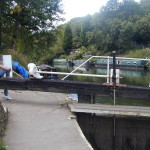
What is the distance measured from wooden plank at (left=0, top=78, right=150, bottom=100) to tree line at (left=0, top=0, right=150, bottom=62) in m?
1.71

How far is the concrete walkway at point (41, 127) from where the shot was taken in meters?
5.36

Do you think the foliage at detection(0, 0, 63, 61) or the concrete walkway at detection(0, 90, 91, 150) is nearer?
the concrete walkway at detection(0, 90, 91, 150)

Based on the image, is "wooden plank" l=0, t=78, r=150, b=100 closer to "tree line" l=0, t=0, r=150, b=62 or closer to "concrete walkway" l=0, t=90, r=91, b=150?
"concrete walkway" l=0, t=90, r=91, b=150

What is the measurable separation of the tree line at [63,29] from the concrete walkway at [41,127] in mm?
Answer: 2634

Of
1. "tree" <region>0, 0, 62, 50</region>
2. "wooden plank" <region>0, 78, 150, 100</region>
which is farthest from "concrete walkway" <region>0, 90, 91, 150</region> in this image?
"tree" <region>0, 0, 62, 50</region>

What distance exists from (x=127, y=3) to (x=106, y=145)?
82.1 m

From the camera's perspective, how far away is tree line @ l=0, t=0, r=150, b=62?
36.0 ft

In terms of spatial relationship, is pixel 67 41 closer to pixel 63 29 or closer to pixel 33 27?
pixel 63 29

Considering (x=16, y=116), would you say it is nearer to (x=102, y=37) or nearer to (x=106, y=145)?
(x=106, y=145)

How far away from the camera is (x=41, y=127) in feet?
21.1

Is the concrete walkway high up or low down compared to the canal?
up

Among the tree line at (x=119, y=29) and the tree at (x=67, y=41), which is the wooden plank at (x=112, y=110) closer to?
the tree line at (x=119, y=29)

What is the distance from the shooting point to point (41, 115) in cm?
745

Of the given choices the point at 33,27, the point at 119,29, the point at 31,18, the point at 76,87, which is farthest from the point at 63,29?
the point at 119,29
